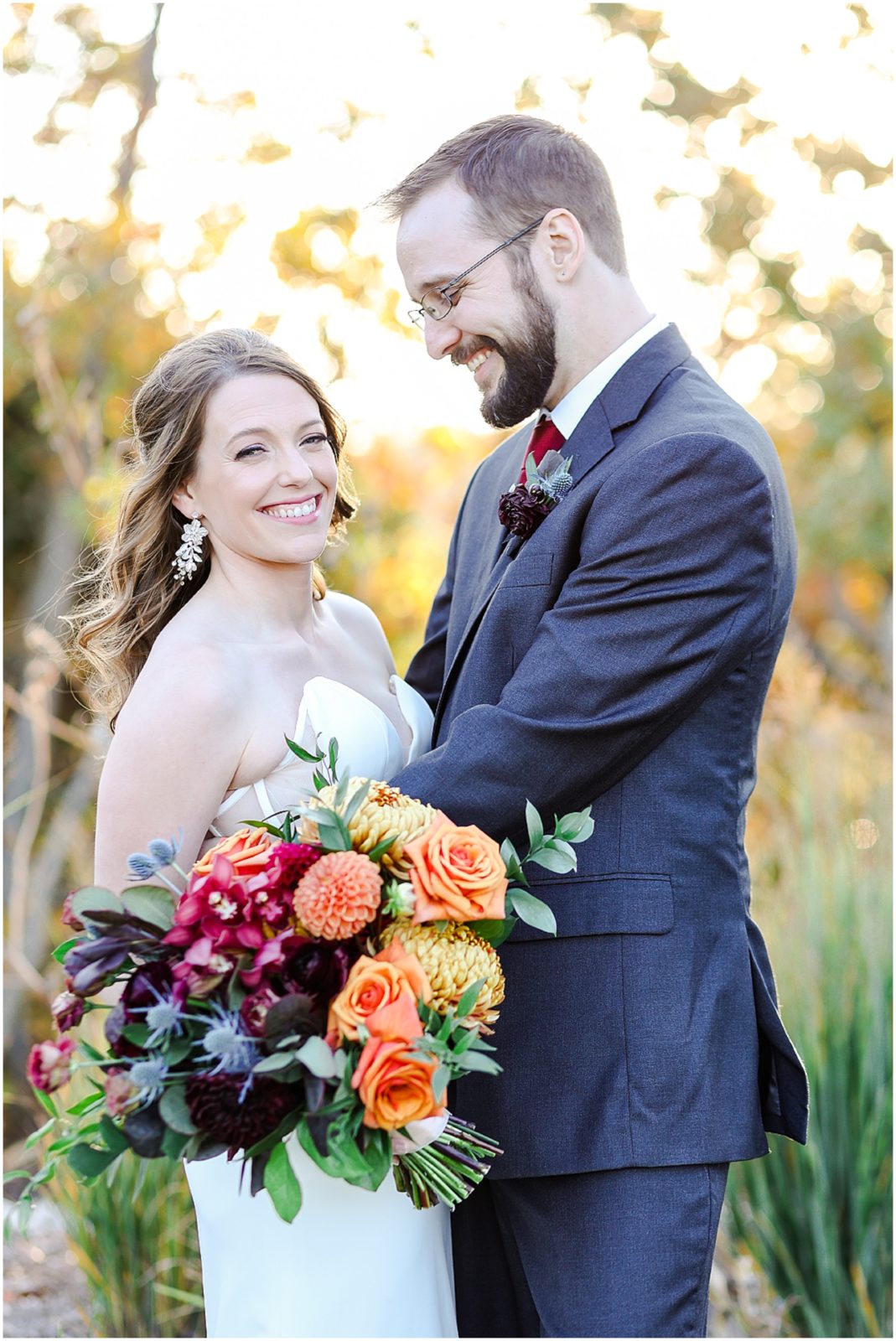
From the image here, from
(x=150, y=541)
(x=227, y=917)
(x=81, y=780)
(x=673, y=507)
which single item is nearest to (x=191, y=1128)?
(x=227, y=917)

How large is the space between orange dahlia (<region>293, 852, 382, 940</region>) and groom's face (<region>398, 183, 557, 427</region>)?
1.42m

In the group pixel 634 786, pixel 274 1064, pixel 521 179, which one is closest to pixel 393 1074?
pixel 274 1064

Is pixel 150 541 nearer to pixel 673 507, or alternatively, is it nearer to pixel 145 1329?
pixel 673 507

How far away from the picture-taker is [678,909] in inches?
100

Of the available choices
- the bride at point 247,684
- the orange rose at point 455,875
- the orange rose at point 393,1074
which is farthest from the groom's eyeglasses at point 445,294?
the orange rose at point 393,1074

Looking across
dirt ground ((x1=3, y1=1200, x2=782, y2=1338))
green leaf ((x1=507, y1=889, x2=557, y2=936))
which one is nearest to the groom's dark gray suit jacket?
green leaf ((x1=507, y1=889, x2=557, y2=936))

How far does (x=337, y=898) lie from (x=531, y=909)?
347 mm

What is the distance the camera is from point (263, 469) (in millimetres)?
2926

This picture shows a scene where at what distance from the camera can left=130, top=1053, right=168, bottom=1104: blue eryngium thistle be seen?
183cm

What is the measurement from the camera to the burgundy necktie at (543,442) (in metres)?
2.93

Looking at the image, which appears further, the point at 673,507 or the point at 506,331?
the point at 506,331

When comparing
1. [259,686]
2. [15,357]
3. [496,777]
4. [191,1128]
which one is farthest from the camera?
[15,357]

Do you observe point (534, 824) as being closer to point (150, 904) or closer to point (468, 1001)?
point (468, 1001)

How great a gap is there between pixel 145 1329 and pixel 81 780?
9.94ft
